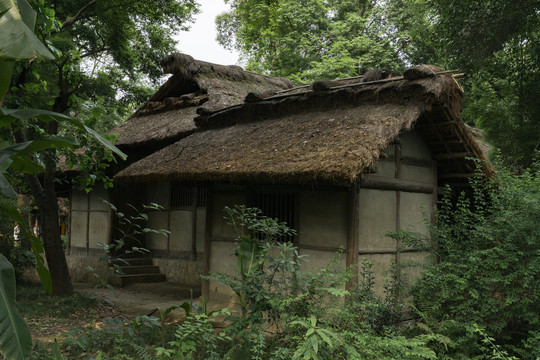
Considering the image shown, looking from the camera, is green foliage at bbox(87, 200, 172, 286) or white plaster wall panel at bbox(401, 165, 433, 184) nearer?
green foliage at bbox(87, 200, 172, 286)

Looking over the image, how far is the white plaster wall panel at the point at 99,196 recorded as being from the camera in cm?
1065

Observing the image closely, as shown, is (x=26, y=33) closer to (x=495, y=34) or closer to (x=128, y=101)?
(x=495, y=34)

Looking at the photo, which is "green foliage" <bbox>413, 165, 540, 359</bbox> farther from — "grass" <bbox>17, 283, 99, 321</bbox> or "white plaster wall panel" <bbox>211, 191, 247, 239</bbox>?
"grass" <bbox>17, 283, 99, 321</bbox>

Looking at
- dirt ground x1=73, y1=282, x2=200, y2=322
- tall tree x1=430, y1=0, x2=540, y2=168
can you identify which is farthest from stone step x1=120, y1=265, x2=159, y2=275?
tall tree x1=430, y1=0, x2=540, y2=168

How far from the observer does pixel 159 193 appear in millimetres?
10344

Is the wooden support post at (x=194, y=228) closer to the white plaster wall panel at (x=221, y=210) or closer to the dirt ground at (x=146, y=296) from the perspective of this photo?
the dirt ground at (x=146, y=296)

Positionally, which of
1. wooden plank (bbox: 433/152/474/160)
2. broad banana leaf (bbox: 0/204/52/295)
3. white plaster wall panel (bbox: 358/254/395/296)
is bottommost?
white plaster wall panel (bbox: 358/254/395/296)

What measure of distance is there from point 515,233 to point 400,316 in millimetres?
1555

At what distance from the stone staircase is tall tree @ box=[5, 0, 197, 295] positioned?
1.51m

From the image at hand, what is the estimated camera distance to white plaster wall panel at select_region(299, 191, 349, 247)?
19.7 feet

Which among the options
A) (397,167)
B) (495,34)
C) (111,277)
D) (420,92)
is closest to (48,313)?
(111,277)

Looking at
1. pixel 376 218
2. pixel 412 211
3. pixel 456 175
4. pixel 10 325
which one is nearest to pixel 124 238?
pixel 376 218

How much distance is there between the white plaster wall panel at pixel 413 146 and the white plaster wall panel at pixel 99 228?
22.0 feet

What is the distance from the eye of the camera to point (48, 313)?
282 inches
